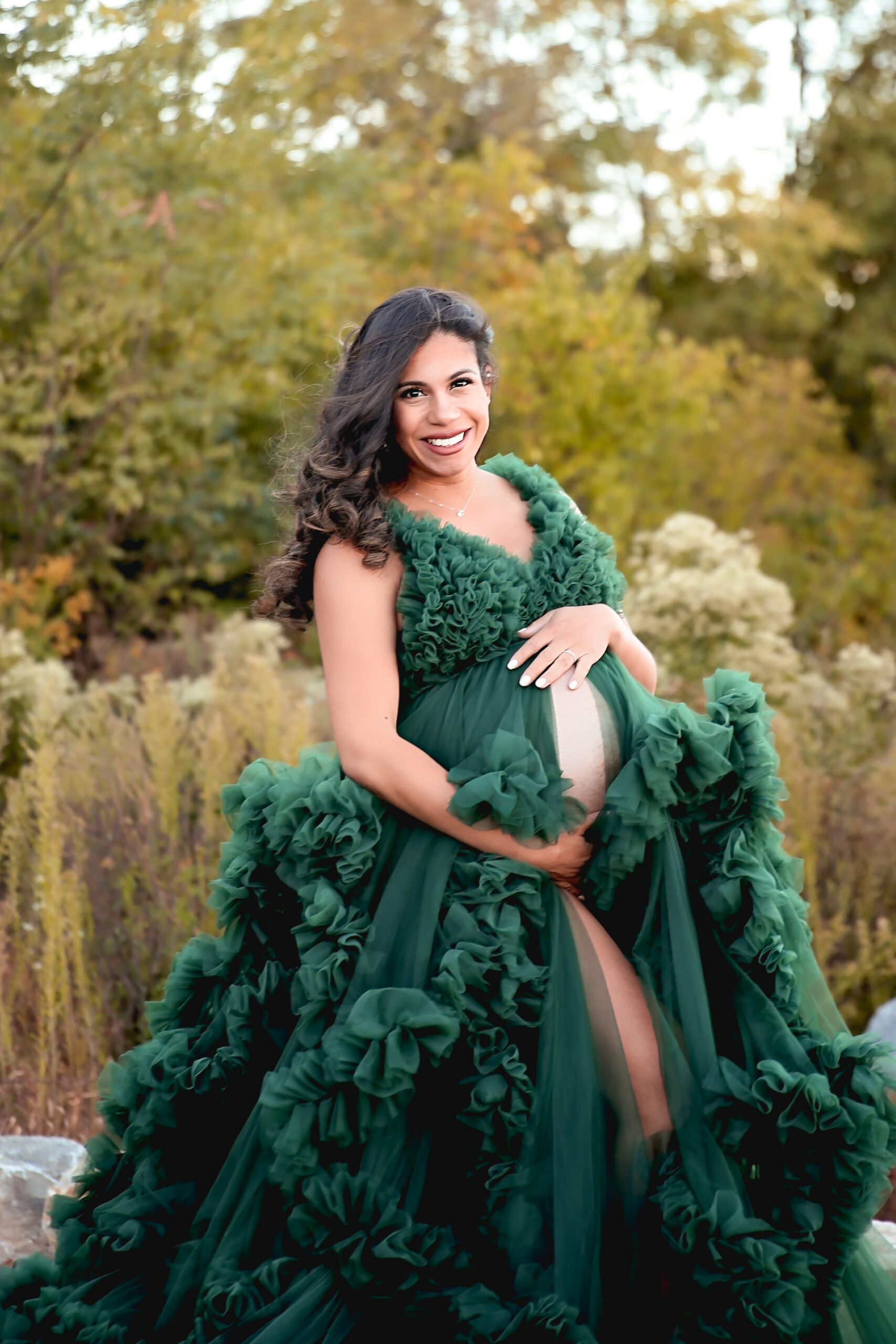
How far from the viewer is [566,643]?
230 cm

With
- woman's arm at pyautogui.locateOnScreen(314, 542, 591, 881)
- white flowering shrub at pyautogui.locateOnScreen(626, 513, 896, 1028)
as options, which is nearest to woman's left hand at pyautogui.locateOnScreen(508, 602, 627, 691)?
woman's arm at pyautogui.locateOnScreen(314, 542, 591, 881)

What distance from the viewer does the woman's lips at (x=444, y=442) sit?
2324mm

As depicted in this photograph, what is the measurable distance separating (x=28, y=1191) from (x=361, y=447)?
1888 mm

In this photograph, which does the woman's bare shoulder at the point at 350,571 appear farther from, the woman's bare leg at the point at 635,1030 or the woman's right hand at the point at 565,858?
the woman's bare leg at the point at 635,1030

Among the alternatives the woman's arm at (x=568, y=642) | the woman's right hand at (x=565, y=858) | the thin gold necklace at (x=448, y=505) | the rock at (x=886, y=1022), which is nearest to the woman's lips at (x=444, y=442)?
the thin gold necklace at (x=448, y=505)

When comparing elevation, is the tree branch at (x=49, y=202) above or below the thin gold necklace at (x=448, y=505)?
above

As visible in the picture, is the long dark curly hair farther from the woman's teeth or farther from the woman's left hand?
the woman's left hand

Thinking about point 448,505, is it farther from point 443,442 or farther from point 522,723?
point 522,723

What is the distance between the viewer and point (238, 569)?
336 inches

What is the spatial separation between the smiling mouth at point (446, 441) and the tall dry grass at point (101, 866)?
1709 mm

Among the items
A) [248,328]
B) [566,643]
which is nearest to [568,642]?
[566,643]

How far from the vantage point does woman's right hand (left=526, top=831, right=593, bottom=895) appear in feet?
7.07

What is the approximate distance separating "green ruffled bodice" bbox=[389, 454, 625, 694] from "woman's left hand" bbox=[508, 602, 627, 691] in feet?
0.14

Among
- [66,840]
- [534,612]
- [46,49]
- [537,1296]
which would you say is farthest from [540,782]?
[46,49]
